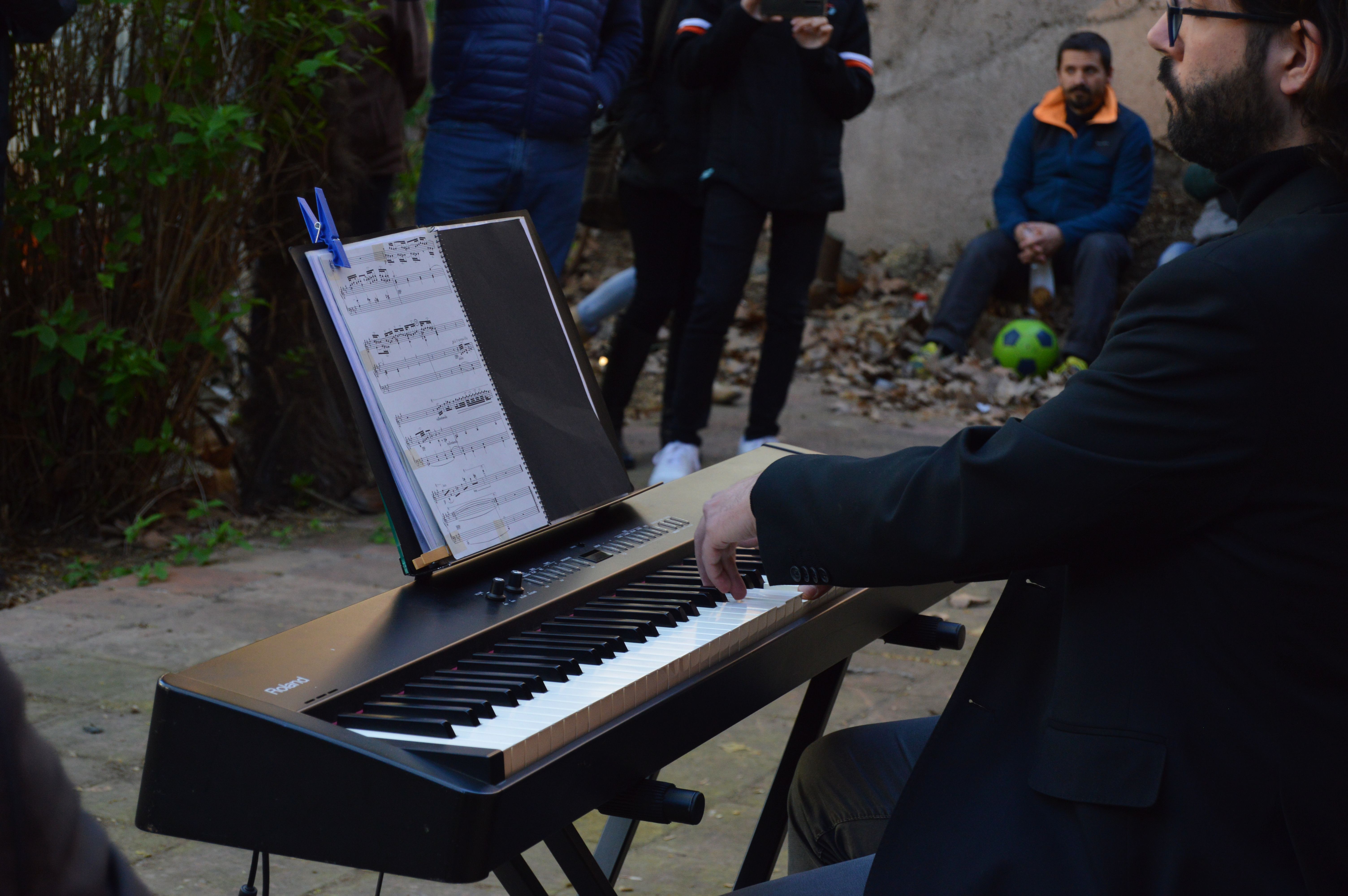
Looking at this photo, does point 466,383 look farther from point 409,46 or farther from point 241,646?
point 409,46

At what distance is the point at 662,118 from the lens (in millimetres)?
4770

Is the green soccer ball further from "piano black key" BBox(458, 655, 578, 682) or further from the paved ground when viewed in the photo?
"piano black key" BBox(458, 655, 578, 682)

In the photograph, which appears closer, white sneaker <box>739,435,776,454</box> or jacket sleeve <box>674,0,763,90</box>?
jacket sleeve <box>674,0,763,90</box>

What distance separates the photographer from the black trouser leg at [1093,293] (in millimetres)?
7012

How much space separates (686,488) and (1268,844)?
3.53 feet

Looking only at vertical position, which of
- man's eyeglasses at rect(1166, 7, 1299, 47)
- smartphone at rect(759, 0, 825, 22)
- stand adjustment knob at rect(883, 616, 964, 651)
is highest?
smartphone at rect(759, 0, 825, 22)

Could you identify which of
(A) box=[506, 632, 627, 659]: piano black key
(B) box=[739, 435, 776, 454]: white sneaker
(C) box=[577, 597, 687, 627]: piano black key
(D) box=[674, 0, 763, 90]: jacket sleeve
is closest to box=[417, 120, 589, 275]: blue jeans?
(D) box=[674, 0, 763, 90]: jacket sleeve

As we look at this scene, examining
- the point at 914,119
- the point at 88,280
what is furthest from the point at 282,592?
the point at 914,119

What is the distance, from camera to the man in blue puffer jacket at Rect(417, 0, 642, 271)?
4.15 m

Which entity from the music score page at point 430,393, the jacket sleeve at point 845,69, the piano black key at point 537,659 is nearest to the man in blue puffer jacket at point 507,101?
the jacket sleeve at point 845,69

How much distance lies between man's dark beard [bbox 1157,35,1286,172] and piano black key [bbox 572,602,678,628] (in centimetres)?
74

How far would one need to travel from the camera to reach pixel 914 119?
861 cm

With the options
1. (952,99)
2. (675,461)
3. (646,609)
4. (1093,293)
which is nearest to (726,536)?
(646,609)

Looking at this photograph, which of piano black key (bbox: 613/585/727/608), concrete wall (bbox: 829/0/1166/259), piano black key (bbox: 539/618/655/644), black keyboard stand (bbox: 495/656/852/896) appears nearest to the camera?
piano black key (bbox: 539/618/655/644)
